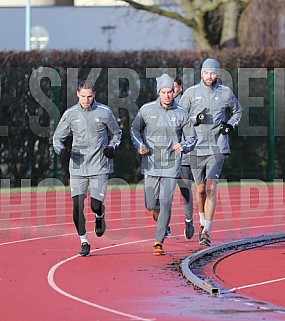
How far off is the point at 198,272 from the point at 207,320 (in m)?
2.99

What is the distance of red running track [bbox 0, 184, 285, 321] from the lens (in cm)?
938

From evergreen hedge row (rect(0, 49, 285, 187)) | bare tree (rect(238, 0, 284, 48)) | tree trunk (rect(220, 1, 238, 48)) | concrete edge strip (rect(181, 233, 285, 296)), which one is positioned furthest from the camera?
bare tree (rect(238, 0, 284, 48))

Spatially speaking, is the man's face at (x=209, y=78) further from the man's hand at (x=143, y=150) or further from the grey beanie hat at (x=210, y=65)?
the man's hand at (x=143, y=150)

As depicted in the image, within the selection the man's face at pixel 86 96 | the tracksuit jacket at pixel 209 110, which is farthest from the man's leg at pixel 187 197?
the man's face at pixel 86 96

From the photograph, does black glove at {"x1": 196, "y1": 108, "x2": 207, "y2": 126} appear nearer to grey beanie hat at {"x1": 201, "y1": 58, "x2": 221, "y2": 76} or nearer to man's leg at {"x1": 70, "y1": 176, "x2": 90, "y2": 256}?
grey beanie hat at {"x1": 201, "y1": 58, "x2": 221, "y2": 76}

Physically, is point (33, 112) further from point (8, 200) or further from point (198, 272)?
point (198, 272)

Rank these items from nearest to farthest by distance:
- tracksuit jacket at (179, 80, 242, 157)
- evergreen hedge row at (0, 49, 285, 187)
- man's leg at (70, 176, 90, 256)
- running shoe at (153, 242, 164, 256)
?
man's leg at (70, 176, 90, 256) < running shoe at (153, 242, 164, 256) < tracksuit jacket at (179, 80, 242, 157) < evergreen hedge row at (0, 49, 285, 187)

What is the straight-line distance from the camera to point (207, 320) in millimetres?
8922

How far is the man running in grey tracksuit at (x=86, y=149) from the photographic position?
513 inches

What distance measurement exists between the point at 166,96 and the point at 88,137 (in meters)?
1.00

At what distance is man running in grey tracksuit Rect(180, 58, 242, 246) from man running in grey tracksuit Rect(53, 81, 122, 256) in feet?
4.50

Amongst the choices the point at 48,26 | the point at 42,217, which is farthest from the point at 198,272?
the point at 48,26

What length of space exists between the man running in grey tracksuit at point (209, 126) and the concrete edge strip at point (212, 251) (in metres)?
0.40

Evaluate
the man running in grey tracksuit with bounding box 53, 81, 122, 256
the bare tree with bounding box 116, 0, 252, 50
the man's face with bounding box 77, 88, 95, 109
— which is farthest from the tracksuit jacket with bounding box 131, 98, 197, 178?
the bare tree with bounding box 116, 0, 252, 50
